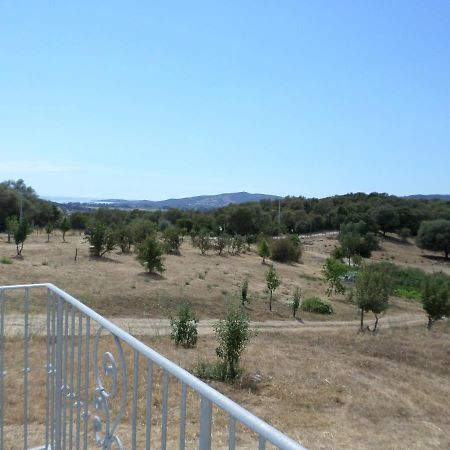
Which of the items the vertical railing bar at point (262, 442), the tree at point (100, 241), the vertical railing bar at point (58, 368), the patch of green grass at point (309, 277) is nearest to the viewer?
the vertical railing bar at point (262, 442)

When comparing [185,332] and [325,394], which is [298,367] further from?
[185,332]

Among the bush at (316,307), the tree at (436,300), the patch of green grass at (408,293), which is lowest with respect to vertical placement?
the patch of green grass at (408,293)

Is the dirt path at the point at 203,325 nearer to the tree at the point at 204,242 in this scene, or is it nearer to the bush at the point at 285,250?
the bush at the point at 285,250

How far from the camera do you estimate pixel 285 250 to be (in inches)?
1661

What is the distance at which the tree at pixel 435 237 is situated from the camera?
2362 inches

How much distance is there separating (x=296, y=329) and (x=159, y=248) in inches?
393

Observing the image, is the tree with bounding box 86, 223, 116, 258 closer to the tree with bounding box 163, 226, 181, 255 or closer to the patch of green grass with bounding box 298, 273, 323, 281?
the tree with bounding box 163, 226, 181, 255

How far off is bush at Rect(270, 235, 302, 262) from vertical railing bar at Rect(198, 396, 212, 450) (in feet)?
133

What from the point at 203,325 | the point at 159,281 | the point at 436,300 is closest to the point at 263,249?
the point at 159,281

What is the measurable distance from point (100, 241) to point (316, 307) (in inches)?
550

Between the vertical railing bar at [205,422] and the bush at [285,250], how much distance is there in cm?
4043

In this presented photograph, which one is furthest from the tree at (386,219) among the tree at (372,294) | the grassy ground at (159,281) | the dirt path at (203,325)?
the tree at (372,294)

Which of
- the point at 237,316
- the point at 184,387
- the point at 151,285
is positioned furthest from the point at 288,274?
the point at 184,387

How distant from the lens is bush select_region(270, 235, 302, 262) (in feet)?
137
